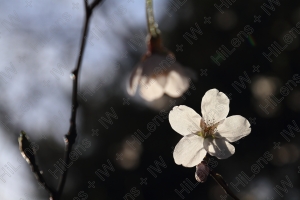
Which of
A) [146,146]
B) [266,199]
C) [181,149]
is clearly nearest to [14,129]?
[181,149]

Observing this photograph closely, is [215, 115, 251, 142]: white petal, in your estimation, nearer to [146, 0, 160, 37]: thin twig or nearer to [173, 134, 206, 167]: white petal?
[173, 134, 206, 167]: white petal

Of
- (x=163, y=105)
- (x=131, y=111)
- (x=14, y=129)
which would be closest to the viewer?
(x=14, y=129)

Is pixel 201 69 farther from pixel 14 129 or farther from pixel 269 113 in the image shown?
pixel 14 129

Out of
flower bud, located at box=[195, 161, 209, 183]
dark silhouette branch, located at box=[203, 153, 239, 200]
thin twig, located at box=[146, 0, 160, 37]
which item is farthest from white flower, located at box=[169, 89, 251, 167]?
thin twig, located at box=[146, 0, 160, 37]

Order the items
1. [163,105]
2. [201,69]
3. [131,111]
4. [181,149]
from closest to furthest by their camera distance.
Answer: [181,149] < [163,105] < [201,69] < [131,111]

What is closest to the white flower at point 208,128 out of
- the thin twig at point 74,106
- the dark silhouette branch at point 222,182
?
the dark silhouette branch at point 222,182

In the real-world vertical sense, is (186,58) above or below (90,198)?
above

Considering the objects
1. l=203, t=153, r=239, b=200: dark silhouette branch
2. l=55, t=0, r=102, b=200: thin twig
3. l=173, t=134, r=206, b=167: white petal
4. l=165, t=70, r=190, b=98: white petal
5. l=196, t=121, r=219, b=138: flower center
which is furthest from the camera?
l=196, t=121, r=219, b=138: flower center
